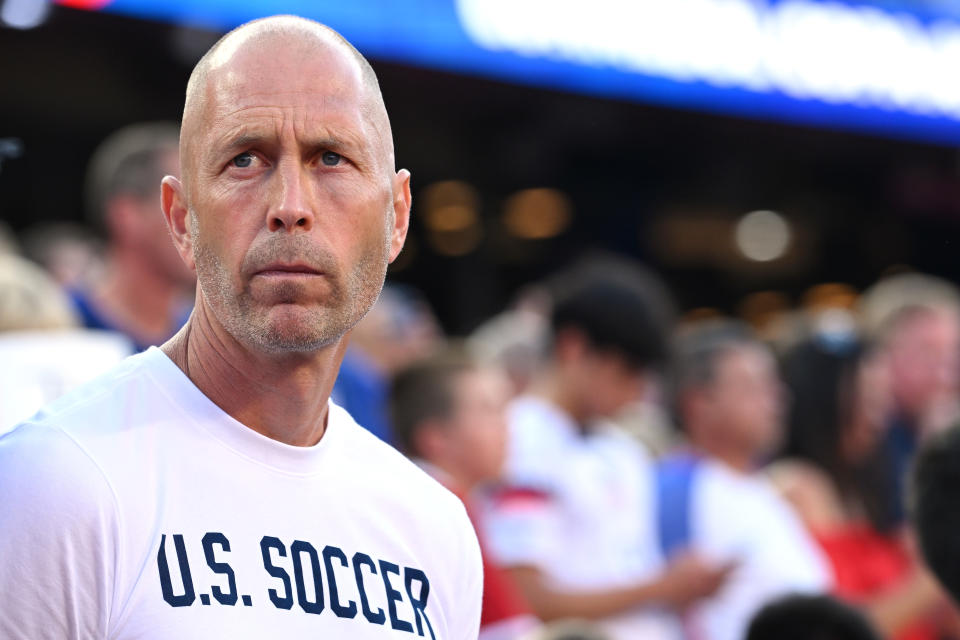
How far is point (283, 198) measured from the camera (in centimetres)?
168

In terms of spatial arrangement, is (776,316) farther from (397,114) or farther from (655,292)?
(655,292)

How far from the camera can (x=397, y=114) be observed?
10156 millimetres

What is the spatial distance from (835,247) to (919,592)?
1198 cm

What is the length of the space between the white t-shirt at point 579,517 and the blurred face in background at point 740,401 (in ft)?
1.11

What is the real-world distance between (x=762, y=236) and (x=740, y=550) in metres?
12.5

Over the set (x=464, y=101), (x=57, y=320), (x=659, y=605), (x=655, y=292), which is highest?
(x=464, y=101)

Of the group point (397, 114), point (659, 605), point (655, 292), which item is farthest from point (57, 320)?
point (397, 114)

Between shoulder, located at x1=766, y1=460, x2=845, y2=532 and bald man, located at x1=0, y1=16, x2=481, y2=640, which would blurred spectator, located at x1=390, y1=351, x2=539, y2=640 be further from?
bald man, located at x1=0, y1=16, x2=481, y2=640

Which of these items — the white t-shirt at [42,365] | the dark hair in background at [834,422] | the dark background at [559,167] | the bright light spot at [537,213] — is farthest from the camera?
the bright light spot at [537,213]

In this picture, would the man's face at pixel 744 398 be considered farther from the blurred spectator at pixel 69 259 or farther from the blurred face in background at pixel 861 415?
the blurred spectator at pixel 69 259

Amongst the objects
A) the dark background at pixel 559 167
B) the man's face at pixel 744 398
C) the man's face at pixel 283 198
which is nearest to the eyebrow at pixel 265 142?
the man's face at pixel 283 198

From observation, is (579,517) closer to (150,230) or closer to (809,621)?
(809,621)

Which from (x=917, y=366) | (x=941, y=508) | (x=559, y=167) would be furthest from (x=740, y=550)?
(x=559, y=167)

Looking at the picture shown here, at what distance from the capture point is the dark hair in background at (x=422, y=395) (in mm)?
4008
